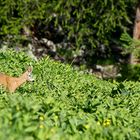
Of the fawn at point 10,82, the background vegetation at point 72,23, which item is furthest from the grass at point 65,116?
the background vegetation at point 72,23

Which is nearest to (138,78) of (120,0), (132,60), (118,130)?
(132,60)

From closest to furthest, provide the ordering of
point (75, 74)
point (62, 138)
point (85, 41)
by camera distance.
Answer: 1. point (62, 138)
2. point (75, 74)
3. point (85, 41)

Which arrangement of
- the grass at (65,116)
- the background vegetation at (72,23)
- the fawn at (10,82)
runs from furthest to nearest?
the background vegetation at (72,23) < the fawn at (10,82) < the grass at (65,116)

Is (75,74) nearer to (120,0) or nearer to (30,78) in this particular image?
(30,78)

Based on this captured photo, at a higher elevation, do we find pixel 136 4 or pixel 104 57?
pixel 136 4

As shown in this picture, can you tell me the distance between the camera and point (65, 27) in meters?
20.6

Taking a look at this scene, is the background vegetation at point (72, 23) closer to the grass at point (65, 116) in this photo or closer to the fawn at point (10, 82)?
the grass at point (65, 116)

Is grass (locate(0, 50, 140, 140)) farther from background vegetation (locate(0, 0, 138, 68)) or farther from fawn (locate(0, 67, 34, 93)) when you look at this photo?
background vegetation (locate(0, 0, 138, 68))

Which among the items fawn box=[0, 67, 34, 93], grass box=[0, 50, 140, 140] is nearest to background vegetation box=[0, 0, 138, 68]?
grass box=[0, 50, 140, 140]

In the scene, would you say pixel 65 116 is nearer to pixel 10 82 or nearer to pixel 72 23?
pixel 10 82

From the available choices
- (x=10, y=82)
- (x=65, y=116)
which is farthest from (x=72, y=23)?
(x=65, y=116)

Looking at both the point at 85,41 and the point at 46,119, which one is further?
the point at 85,41

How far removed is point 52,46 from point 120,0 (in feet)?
15.4

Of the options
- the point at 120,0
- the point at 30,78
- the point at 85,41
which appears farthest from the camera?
the point at 85,41
